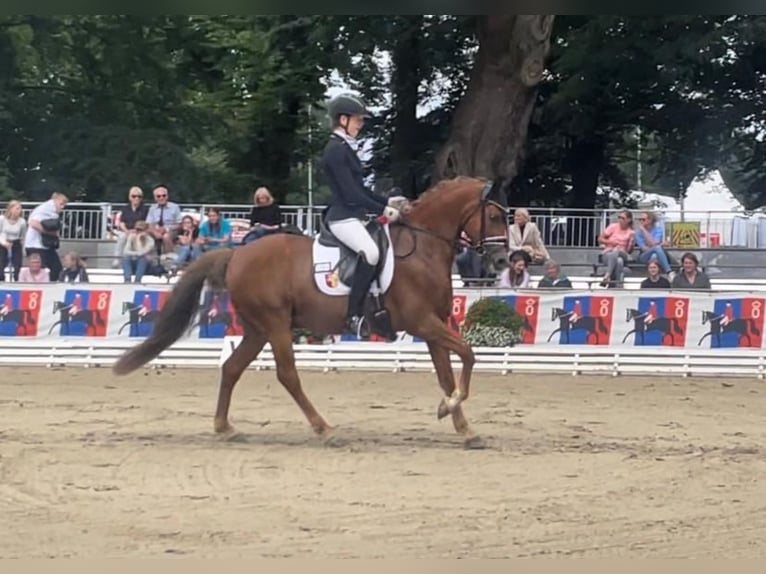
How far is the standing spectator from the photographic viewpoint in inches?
792

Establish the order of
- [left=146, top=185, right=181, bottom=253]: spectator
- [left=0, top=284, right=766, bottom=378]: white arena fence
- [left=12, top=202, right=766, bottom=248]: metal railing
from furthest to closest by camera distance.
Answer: [left=12, top=202, right=766, bottom=248]: metal railing, [left=146, top=185, right=181, bottom=253]: spectator, [left=0, top=284, right=766, bottom=378]: white arena fence

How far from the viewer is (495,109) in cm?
2681

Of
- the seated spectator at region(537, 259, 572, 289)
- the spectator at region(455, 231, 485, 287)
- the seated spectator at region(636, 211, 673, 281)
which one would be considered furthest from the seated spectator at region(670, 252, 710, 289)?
the spectator at region(455, 231, 485, 287)

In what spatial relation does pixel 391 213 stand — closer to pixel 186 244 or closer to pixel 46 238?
pixel 186 244

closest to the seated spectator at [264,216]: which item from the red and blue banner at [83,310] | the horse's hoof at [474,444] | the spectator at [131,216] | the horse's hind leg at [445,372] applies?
the spectator at [131,216]

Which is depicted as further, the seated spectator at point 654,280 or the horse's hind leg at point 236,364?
the seated spectator at point 654,280

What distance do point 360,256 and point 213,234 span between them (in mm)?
9564

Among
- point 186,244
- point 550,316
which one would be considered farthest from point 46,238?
point 550,316

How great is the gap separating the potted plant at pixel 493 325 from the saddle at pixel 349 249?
6.93 meters

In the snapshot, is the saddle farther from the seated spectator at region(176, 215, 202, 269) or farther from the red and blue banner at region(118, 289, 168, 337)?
the seated spectator at region(176, 215, 202, 269)

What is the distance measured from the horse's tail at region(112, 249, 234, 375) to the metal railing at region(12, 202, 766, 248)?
40.7 feet

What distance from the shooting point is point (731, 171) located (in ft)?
107

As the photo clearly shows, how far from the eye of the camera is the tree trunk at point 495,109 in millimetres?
25859

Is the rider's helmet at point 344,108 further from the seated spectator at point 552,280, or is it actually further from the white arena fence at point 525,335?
the seated spectator at point 552,280
